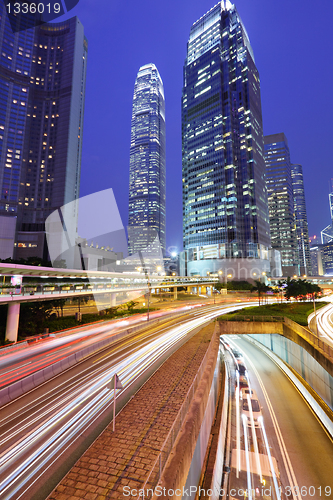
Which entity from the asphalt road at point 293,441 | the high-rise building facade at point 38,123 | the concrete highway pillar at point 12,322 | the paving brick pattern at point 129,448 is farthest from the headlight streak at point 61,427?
the high-rise building facade at point 38,123

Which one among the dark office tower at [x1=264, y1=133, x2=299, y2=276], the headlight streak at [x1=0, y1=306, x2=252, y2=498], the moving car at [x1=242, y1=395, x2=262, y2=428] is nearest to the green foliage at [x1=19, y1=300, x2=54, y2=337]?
the headlight streak at [x1=0, y1=306, x2=252, y2=498]

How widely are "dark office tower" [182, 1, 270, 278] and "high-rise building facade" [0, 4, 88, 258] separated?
65.7 metres

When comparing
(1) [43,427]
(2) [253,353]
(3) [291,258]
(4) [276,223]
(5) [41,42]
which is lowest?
(2) [253,353]

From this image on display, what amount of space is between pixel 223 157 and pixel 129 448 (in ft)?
414

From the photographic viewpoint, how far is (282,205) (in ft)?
568

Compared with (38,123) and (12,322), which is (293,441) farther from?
(38,123)

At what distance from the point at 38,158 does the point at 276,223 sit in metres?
169

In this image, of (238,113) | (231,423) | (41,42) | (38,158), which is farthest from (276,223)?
(41,42)

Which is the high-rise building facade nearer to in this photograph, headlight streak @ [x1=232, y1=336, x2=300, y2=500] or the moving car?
the moving car

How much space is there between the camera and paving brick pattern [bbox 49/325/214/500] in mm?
6809

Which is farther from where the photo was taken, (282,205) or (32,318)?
(282,205)

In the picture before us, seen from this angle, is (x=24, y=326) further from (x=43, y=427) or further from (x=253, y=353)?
(x=253, y=353)

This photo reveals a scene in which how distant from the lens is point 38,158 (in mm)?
118750

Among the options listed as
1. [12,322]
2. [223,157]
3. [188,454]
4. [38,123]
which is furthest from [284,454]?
[38,123]
